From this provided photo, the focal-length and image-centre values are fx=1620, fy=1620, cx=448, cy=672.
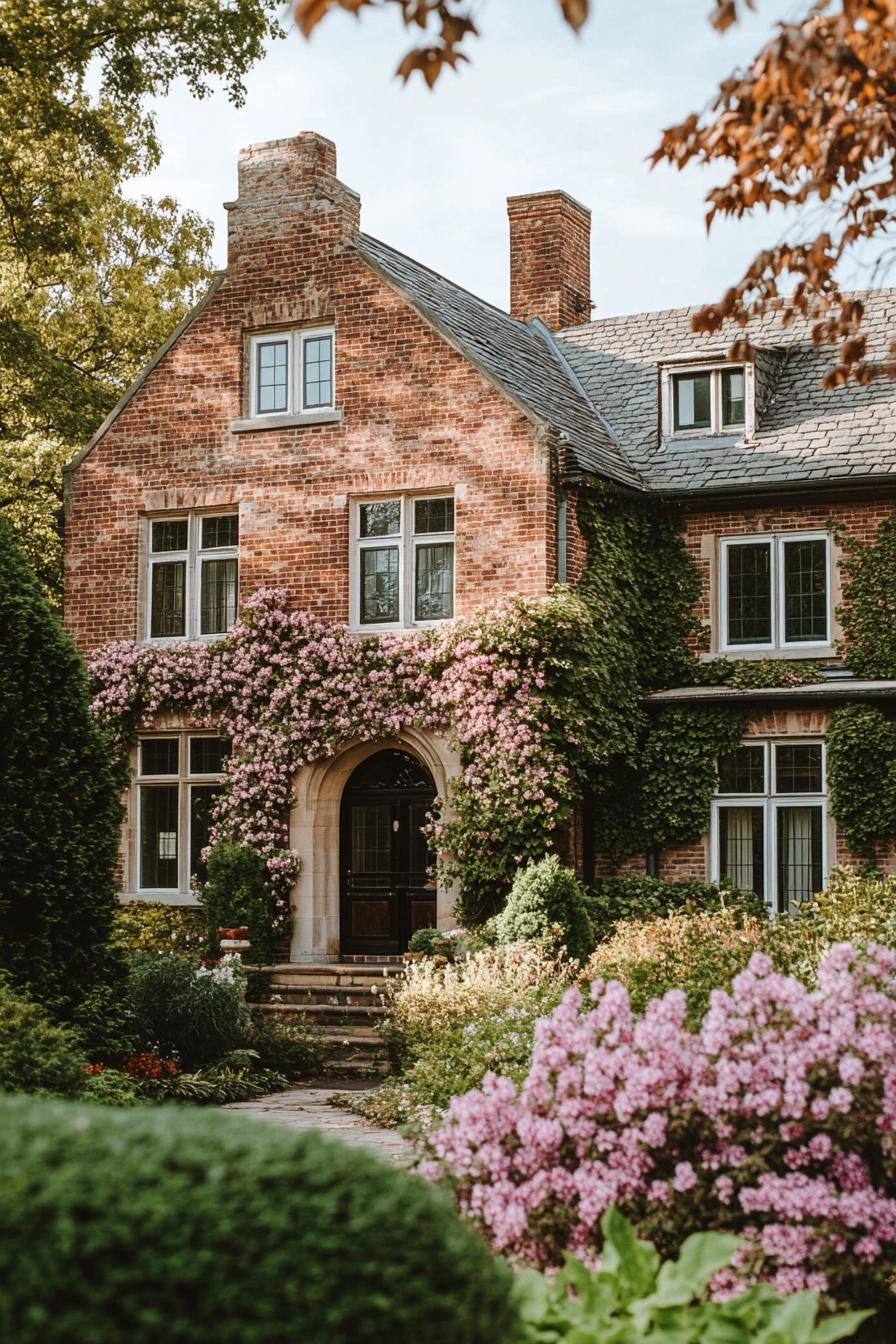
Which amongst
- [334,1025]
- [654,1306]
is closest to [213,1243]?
[654,1306]

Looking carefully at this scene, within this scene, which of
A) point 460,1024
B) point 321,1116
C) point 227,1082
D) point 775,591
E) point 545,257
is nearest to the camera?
point 321,1116

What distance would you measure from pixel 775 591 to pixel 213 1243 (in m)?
17.3

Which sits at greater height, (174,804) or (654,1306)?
(174,804)

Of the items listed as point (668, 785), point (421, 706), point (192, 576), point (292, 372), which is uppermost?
point (292, 372)

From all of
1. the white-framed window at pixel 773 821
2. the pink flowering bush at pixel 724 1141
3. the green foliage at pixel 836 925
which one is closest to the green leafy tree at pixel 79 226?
the white-framed window at pixel 773 821

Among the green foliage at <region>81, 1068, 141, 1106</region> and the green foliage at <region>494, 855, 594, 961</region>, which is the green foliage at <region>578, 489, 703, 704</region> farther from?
the green foliage at <region>81, 1068, 141, 1106</region>

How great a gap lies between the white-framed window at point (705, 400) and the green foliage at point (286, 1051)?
32.9 feet

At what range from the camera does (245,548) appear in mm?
20484

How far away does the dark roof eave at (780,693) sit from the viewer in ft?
60.2

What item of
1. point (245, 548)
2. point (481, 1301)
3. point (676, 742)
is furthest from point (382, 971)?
point (481, 1301)

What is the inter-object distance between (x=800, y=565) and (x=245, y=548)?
6917mm

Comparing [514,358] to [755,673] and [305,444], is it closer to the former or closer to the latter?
[305,444]

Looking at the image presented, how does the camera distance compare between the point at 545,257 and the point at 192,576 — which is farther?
the point at 545,257

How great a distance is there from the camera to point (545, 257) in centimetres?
2497
